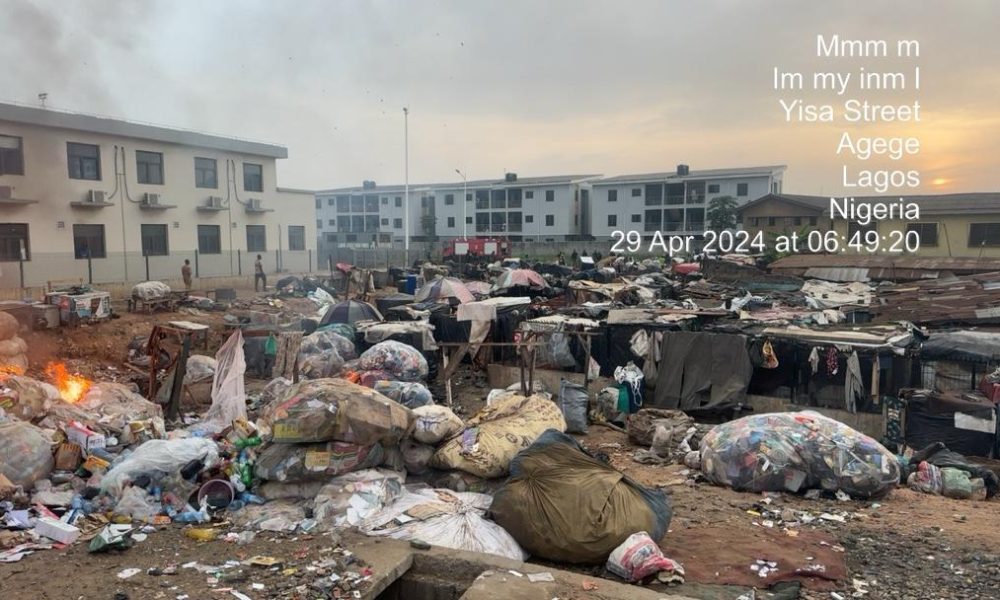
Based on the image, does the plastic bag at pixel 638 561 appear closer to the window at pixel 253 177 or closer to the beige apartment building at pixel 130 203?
the beige apartment building at pixel 130 203

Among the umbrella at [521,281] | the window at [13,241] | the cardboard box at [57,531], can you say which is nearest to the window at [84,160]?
the window at [13,241]

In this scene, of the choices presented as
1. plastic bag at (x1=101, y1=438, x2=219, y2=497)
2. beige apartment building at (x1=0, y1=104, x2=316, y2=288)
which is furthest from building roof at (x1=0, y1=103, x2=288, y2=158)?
plastic bag at (x1=101, y1=438, x2=219, y2=497)

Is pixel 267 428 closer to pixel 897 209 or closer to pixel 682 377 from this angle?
pixel 682 377

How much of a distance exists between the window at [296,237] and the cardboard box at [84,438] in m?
24.0

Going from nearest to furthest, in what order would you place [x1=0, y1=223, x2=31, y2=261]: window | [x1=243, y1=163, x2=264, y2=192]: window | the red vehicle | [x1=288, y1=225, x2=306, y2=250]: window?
[x1=0, y1=223, x2=31, y2=261]: window → [x1=243, y1=163, x2=264, y2=192]: window → [x1=288, y1=225, x2=306, y2=250]: window → the red vehicle

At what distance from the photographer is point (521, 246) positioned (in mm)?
41062

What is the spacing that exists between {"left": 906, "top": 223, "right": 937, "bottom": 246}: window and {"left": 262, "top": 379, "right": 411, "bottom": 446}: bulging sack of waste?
2829 cm

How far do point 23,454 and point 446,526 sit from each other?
Answer: 3824 millimetres

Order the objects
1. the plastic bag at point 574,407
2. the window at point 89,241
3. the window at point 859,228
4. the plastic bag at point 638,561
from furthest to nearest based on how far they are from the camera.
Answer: the window at point 859,228, the window at point 89,241, the plastic bag at point 574,407, the plastic bag at point 638,561

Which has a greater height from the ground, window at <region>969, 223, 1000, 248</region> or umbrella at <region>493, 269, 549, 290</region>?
window at <region>969, 223, 1000, 248</region>

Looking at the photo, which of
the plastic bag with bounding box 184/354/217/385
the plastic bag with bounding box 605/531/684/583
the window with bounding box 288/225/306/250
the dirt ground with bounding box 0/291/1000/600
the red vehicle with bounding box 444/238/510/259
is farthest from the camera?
the red vehicle with bounding box 444/238/510/259

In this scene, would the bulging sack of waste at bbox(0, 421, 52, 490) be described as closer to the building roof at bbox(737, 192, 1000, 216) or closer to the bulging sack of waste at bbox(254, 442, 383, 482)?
the bulging sack of waste at bbox(254, 442, 383, 482)

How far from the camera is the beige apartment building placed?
19.3m

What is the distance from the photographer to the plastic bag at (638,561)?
4.43m
